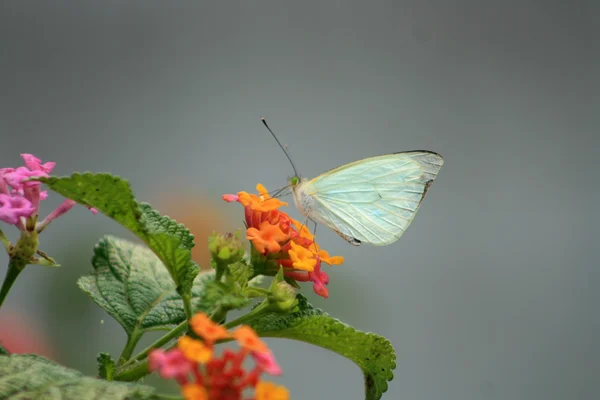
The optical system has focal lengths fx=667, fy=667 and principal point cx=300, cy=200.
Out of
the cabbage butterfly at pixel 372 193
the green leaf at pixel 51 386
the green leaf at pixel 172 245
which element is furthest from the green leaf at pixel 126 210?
the cabbage butterfly at pixel 372 193

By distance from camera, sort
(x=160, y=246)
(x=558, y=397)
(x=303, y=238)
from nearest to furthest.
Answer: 1. (x=160, y=246)
2. (x=303, y=238)
3. (x=558, y=397)

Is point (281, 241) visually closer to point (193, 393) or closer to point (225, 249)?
point (225, 249)

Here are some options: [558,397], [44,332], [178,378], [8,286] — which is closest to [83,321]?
[44,332]

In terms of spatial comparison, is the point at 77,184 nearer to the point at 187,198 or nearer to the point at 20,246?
the point at 20,246

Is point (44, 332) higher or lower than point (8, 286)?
lower

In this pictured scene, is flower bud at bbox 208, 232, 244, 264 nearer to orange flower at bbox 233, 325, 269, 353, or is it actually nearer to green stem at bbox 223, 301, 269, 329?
green stem at bbox 223, 301, 269, 329
